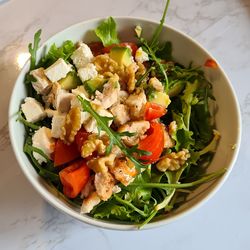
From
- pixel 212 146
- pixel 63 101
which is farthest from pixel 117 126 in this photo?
pixel 212 146

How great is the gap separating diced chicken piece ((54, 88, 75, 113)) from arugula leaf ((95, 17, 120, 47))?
0.20 metres

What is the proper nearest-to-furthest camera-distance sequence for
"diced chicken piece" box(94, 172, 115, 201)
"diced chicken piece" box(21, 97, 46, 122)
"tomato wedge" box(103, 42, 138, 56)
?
"diced chicken piece" box(94, 172, 115, 201) → "diced chicken piece" box(21, 97, 46, 122) → "tomato wedge" box(103, 42, 138, 56)

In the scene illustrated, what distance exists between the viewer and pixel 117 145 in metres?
0.94

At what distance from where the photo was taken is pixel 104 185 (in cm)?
91

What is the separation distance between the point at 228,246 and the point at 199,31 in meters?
0.66

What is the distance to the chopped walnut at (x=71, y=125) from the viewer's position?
0.94 metres

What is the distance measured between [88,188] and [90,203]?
4cm

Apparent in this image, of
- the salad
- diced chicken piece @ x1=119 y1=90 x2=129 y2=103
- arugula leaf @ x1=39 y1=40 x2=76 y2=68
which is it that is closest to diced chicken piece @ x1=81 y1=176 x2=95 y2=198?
the salad

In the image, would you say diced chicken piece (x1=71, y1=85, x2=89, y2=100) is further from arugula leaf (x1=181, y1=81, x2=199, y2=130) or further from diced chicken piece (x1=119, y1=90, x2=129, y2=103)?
arugula leaf (x1=181, y1=81, x2=199, y2=130)

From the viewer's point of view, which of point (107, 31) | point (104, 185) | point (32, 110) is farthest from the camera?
point (107, 31)

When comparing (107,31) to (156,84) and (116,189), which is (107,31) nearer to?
(156,84)

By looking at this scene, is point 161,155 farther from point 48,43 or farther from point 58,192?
point 48,43

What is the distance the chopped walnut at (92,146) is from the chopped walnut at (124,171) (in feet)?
0.14

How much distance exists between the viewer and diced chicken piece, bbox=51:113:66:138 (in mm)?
975
